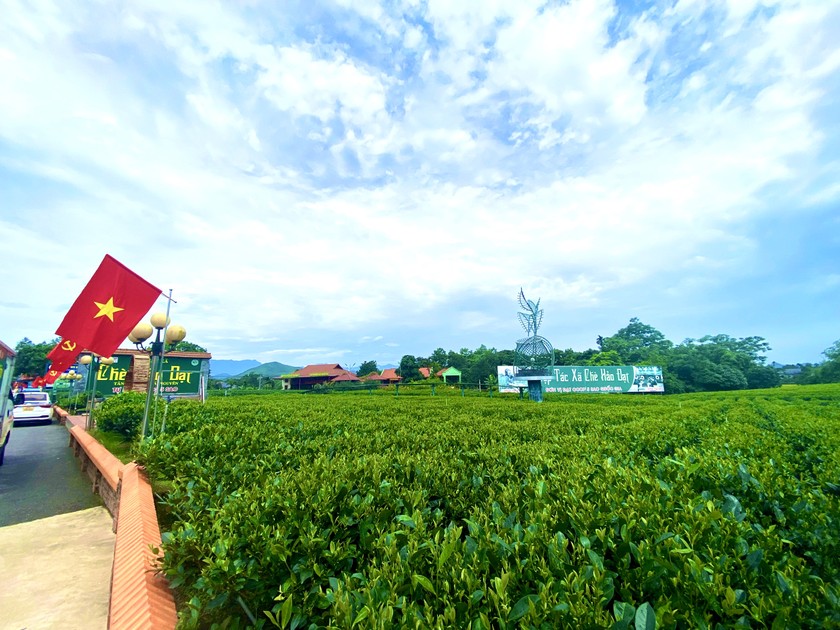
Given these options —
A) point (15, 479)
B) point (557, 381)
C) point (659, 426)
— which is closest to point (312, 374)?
point (557, 381)

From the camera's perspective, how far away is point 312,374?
5994cm

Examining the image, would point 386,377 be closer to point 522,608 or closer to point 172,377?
point 172,377

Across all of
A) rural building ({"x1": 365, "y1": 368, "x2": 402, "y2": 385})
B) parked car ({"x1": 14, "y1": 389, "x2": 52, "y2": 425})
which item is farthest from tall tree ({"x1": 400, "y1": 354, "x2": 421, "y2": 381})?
A: parked car ({"x1": 14, "y1": 389, "x2": 52, "y2": 425})

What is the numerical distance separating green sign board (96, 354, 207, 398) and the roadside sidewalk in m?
10.0

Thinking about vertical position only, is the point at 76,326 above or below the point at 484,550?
above

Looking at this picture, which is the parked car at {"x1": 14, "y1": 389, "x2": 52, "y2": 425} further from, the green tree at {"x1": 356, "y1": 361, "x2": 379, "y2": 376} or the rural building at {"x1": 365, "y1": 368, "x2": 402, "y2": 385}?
the green tree at {"x1": 356, "y1": 361, "x2": 379, "y2": 376}

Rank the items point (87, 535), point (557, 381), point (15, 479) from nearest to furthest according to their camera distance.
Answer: point (87, 535) → point (15, 479) → point (557, 381)

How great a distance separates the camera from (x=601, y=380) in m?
28.0

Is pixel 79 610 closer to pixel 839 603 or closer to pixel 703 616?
pixel 703 616

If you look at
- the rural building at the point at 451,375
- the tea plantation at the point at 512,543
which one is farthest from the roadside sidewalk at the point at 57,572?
the rural building at the point at 451,375

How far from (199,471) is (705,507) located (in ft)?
13.5

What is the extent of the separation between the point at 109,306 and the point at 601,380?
2872 cm

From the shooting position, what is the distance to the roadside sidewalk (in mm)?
3160

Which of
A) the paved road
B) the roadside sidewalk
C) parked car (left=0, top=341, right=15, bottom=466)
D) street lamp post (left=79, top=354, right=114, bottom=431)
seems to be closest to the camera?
the roadside sidewalk
